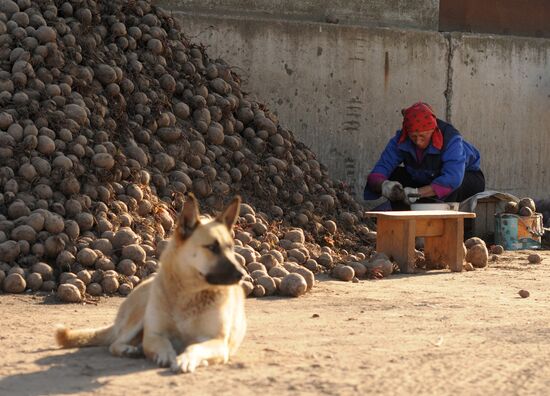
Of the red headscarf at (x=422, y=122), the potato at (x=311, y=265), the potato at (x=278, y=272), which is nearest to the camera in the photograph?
the potato at (x=278, y=272)

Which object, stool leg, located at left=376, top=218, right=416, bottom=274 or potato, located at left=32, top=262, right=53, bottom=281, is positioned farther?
stool leg, located at left=376, top=218, right=416, bottom=274

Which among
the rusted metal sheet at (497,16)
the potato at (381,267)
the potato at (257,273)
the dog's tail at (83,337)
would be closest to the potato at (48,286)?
the potato at (257,273)

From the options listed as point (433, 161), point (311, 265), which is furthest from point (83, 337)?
point (433, 161)

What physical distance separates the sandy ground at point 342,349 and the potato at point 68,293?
0.29 ft

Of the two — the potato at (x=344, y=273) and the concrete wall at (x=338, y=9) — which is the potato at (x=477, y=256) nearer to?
the potato at (x=344, y=273)

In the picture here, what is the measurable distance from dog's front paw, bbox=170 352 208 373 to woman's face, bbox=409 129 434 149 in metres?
6.07

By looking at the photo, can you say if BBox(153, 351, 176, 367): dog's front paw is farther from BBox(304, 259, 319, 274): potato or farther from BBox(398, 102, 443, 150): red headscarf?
BBox(398, 102, 443, 150): red headscarf

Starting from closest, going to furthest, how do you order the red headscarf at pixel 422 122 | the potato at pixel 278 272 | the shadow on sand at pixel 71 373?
the shadow on sand at pixel 71 373, the potato at pixel 278 272, the red headscarf at pixel 422 122

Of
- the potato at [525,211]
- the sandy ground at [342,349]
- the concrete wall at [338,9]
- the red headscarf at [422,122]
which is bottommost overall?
the sandy ground at [342,349]

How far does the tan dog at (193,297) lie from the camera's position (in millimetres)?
5059

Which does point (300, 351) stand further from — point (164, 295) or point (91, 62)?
point (91, 62)

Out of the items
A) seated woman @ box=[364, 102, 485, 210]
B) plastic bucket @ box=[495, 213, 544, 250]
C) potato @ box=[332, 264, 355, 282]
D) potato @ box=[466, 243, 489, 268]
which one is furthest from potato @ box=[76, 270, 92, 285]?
plastic bucket @ box=[495, 213, 544, 250]

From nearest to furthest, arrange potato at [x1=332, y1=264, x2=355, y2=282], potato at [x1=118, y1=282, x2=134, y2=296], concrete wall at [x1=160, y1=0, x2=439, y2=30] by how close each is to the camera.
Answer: potato at [x1=118, y1=282, x2=134, y2=296]
potato at [x1=332, y1=264, x2=355, y2=282]
concrete wall at [x1=160, y1=0, x2=439, y2=30]

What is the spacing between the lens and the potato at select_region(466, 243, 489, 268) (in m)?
9.71
